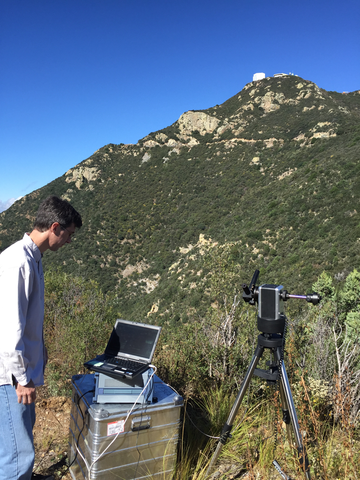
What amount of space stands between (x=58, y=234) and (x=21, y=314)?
0.47 m

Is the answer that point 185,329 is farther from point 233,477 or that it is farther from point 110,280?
point 110,280

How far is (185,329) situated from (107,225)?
31973mm

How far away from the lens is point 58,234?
163 centimetres

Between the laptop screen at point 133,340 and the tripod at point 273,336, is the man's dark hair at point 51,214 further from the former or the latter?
the tripod at point 273,336

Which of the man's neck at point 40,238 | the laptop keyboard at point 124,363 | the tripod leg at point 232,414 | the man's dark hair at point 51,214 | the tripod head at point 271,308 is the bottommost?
the tripod leg at point 232,414

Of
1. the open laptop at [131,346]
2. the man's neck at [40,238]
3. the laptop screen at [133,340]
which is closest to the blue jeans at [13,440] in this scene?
the open laptop at [131,346]

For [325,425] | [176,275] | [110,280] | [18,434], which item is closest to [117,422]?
[18,434]

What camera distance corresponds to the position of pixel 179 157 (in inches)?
1686

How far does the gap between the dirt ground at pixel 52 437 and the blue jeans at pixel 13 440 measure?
2.01ft

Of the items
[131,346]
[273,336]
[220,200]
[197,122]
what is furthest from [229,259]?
[197,122]

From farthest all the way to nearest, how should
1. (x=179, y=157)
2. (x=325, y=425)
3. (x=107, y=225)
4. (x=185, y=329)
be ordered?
(x=179, y=157) → (x=107, y=225) → (x=185, y=329) → (x=325, y=425)

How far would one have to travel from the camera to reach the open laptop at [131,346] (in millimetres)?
1760

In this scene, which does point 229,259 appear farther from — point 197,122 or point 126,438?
point 197,122

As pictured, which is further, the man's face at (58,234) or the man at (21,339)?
the man's face at (58,234)
